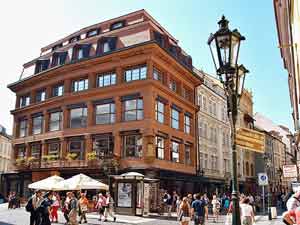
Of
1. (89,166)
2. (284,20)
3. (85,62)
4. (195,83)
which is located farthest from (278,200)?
(284,20)

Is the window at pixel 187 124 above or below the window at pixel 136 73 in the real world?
below

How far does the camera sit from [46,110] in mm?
40562

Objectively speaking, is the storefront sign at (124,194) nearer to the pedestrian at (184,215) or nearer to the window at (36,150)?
the pedestrian at (184,215)

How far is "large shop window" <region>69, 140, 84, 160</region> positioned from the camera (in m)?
35.7

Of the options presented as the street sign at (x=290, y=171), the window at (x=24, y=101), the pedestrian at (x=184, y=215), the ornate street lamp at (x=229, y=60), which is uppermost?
the window at (x=24, y=101)

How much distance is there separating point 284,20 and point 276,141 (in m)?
68.8

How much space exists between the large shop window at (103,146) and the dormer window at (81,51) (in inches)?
345

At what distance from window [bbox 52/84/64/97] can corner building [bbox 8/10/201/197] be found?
4.3 inches

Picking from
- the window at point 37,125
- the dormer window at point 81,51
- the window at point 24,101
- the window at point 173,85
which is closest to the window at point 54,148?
the window at point 37,125

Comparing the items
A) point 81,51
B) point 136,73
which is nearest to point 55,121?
point 81,51

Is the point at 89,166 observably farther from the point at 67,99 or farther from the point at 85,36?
the point at 85,36

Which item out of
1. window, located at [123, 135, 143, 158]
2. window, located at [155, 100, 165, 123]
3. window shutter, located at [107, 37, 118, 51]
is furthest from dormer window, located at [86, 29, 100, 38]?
window, located at [123, 135, 143, 158]

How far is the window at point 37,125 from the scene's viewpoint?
1628 inches

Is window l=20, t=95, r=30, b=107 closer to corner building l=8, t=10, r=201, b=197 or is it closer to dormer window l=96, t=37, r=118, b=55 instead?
corner building l=8, t=10, r=201, b=197
